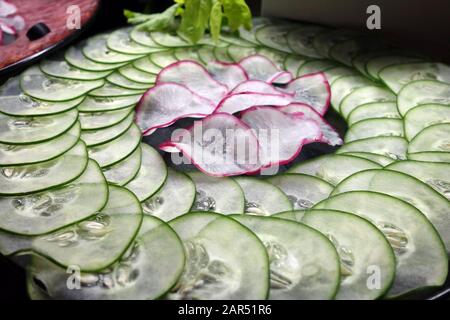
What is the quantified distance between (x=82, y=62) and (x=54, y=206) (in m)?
1.05

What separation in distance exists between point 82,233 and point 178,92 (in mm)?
860

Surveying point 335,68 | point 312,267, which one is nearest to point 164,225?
point 312,267

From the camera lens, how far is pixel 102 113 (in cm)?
195

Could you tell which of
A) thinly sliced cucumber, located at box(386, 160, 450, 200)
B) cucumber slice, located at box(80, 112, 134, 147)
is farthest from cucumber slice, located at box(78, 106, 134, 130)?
thinly sliced cucumber, located at box(386, 160, 450, 200)

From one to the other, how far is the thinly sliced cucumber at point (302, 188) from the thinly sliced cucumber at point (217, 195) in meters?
0.15

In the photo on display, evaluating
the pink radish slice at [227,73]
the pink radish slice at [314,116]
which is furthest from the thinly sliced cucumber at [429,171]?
the pink radish slice at [227,73]

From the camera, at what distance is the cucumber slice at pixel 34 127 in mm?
1740

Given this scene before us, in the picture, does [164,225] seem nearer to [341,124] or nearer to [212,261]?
[212,261]

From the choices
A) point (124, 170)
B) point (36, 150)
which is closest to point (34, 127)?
point (36, 150)

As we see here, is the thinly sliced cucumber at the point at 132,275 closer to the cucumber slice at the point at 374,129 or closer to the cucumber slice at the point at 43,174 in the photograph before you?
the cucumber slice at the point at 43,174

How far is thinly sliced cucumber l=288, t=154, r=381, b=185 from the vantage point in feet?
5.40

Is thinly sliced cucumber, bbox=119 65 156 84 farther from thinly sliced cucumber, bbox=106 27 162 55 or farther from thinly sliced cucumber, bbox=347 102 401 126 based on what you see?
thinly sliced cucumber, bbox=347 102 401 126

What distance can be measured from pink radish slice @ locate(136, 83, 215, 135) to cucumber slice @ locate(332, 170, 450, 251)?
2.30 ft

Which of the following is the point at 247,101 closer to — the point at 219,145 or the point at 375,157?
the point at 219,145
